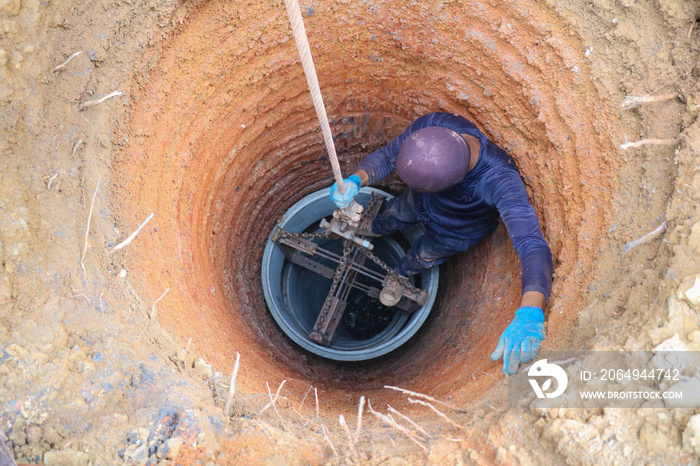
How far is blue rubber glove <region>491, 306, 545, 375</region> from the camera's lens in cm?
241

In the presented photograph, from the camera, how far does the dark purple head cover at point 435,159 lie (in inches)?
112

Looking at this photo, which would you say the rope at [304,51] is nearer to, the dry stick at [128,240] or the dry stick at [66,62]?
the dry stick at [128,240]

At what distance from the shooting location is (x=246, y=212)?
4.30 meters

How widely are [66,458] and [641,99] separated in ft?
11.3

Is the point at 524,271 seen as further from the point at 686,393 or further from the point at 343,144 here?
the point at 343,144

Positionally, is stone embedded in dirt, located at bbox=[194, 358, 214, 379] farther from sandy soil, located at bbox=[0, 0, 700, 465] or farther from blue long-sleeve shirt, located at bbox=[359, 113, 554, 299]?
blue long-sleeve shirt, located at bbox=[359, 113, 554, 299]

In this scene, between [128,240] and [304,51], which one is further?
[128,240]

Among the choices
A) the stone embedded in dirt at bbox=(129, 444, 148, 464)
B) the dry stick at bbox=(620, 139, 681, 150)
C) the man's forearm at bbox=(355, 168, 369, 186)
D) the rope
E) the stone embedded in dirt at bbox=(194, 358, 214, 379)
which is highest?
the dry stick at bbox=(620, 139, 681, 150)

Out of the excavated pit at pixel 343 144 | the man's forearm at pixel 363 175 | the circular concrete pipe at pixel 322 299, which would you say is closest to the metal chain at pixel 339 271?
the circular concrete pipe at pixel 322 299

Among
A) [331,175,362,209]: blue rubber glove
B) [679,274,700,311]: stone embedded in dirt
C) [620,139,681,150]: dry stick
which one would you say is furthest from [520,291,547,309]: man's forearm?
[331,175,362,209]: blue rubber glove

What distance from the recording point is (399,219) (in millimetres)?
4102

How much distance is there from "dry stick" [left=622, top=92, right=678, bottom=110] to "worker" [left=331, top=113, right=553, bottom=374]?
2.48ft

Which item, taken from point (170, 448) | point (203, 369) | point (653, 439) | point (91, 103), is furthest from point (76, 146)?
point (653, 439)

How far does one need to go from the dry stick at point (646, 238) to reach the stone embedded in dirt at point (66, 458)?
2.78 m
